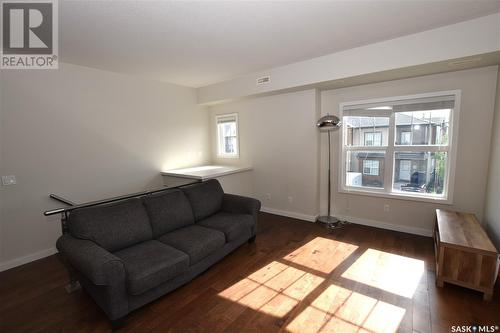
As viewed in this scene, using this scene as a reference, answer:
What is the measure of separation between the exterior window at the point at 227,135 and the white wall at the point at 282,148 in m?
0.16

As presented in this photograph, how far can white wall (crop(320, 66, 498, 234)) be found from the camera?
280 cm

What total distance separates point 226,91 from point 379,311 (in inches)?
158

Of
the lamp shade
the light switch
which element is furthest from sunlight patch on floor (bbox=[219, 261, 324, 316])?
the light switch

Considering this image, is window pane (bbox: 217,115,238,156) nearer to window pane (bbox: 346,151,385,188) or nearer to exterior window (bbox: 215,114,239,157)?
exterior window (bbox: 215,114,239,157)

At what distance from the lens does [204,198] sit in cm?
316

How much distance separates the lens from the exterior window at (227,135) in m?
4.97

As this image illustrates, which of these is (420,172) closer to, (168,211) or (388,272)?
(388,272)

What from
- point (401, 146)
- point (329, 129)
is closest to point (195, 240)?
point (329, 129)

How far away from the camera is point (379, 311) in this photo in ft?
6.36

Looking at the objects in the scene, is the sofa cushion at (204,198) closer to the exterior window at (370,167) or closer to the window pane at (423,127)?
the exterior window at (370,167)

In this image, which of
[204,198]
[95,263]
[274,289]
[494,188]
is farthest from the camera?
[204,198]

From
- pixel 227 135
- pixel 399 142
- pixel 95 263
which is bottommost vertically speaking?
pixel 95 263

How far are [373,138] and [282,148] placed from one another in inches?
59.8

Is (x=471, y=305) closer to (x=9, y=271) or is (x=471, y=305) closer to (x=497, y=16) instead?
(x=497, y=16)
